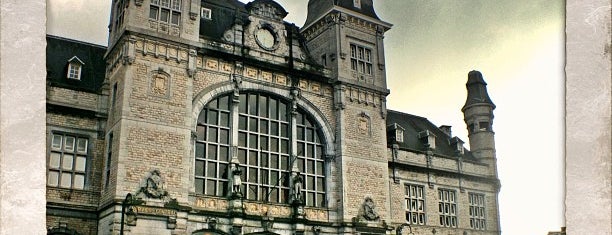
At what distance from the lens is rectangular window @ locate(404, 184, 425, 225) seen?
23609 millimetres

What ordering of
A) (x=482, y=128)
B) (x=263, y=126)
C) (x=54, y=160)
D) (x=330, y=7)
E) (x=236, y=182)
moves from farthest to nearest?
(x=482, y=128)
(x=330, y=7)
(x=263, y=126)
(x=236, y=182)
(x=54, y=160)

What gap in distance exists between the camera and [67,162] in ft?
54.9

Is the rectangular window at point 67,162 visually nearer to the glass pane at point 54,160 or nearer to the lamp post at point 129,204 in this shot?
the glass pane at point 54,160

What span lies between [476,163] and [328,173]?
28.6 ft

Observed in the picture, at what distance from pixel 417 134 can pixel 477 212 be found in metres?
4.14

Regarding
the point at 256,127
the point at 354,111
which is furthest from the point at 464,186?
the point at 256,127

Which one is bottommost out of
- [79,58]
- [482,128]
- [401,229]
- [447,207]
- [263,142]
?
[401,229]

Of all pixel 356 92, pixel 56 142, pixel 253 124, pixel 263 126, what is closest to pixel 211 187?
pixel 253 124

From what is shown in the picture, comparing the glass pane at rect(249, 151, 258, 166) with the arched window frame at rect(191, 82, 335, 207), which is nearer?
the arched window frame at rect(191, 82, 335, 207)

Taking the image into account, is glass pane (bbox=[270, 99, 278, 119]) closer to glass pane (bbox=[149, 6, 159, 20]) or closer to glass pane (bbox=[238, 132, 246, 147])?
glass pane (bbox=[238, 132, 246, 147])

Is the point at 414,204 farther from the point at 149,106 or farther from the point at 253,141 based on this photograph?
the point at 149,106

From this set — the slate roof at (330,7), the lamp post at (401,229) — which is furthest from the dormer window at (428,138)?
the slate roof at (330,7)

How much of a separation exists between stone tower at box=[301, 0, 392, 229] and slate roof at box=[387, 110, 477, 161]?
322cm

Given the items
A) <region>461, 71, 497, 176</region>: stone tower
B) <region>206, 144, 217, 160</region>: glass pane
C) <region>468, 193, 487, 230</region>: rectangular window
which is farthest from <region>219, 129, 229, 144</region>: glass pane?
<region>461, 71, 497, 176</region>: stone tower
